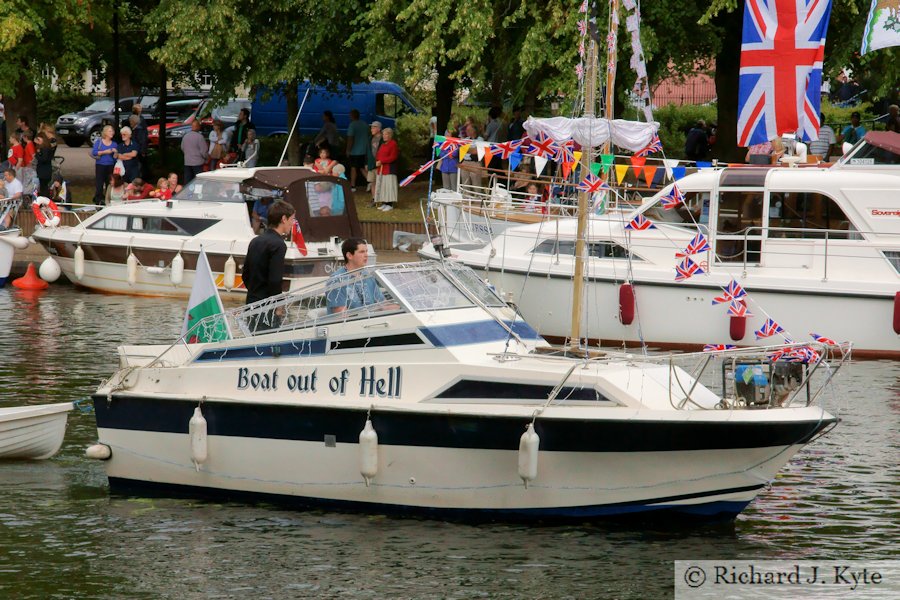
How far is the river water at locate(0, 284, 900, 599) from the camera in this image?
9836 mm

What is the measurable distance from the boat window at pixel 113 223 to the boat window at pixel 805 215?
1103 cm

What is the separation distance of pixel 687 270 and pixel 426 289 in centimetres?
784

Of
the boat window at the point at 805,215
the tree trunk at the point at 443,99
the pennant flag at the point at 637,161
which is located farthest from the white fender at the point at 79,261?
the boat window at the point at 805,215

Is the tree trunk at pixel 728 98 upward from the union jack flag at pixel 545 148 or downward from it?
upward

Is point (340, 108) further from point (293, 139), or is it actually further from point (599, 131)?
point (599, 131)

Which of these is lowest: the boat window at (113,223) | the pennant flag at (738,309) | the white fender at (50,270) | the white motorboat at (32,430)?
the white motorboat at (32,430)

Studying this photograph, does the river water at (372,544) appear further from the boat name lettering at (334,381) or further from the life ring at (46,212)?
Result: the life ring at (46,212)

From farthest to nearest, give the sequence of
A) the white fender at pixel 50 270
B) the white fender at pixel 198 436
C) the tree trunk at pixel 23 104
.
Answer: the tree trunk at pixel 23 104
the white fender at pixel 50 270
the white fender at pixel 198 436

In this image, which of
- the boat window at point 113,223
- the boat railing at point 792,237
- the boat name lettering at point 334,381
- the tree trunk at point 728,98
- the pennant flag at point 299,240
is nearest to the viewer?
the boat name lettering at point 334,381

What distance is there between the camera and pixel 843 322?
18.6 metres

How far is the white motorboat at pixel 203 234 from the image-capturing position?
2238cm

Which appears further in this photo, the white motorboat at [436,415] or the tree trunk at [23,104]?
the tree trunk at [23,104]

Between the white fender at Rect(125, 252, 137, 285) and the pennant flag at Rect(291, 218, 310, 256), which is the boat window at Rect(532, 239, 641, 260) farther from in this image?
the white fender at Rect(125, 252, 137, 285)

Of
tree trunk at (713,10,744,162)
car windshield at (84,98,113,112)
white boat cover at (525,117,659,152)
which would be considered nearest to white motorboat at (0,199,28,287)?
white boat cover at (525,117,659,152)
